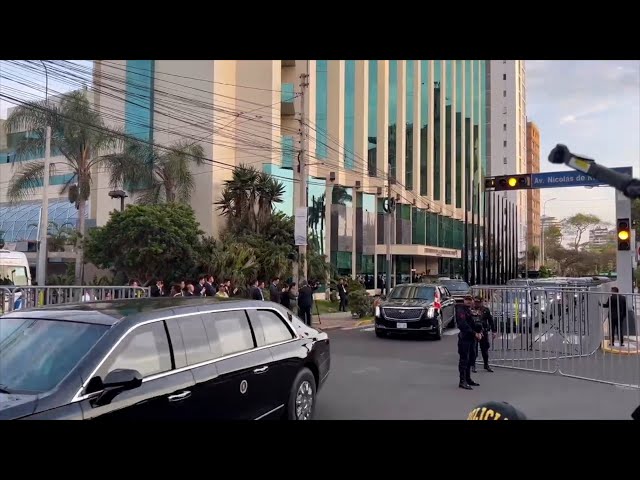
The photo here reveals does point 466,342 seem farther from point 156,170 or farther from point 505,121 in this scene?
point 505,121

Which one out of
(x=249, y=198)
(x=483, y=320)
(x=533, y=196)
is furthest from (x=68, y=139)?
(x=533, y=196)

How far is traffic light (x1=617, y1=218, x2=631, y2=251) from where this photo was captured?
1314 centimetres

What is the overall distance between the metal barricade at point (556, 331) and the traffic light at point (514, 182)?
5.93 meters

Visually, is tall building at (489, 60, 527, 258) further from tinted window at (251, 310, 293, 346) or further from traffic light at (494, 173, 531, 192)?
tinted window at (251, 310, 293, 346)

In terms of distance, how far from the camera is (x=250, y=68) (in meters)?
31.8

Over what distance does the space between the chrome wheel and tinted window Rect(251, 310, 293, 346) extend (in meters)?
0.60

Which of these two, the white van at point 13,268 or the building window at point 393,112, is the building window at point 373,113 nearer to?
the building window at point 393,112

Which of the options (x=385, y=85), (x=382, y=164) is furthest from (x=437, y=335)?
(x=385, y=85)

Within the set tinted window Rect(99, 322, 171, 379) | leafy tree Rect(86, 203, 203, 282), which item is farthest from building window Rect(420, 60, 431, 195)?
tinted window Rect(99, 322, 171, 379)

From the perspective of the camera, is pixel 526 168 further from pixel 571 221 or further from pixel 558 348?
pixel 558 348

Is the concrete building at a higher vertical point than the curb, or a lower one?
higher

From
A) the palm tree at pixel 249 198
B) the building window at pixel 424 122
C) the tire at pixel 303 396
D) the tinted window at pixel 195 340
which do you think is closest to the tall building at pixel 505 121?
the building window at pixel 424 122

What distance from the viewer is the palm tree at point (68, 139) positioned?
24.9 m
